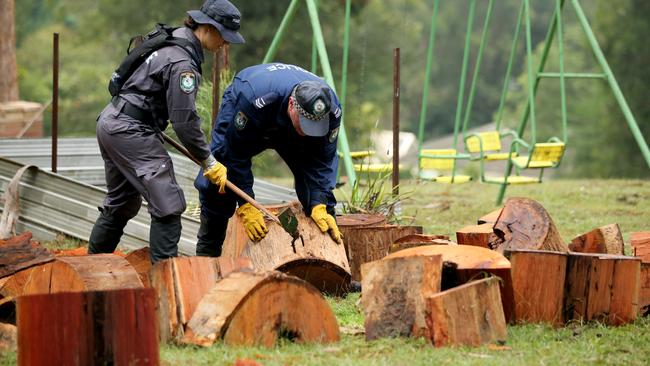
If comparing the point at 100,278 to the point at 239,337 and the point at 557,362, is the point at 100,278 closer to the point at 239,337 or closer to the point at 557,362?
the point at 239,337

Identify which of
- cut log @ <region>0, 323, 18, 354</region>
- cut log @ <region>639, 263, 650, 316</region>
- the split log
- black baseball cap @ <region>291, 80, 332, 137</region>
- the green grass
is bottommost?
cut log @ <region>0, 323, 18, 354</region>

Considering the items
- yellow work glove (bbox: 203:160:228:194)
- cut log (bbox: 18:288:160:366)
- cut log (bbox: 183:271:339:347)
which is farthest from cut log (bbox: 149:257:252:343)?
yellow work glove (bbox: 203:160:228:194)

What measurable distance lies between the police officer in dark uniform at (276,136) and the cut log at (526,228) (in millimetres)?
966

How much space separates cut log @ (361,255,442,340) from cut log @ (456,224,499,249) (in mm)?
1463

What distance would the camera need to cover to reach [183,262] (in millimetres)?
5293

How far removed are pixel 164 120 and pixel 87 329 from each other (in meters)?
2.03

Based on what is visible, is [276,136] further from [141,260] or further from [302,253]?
[141,260]

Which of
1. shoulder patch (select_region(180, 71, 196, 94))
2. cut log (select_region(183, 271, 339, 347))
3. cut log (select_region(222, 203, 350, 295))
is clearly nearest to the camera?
cut log (select_region(183, 271, 339, 347))

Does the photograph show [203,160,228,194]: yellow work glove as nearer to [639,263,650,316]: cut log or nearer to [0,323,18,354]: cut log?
[0,323,18,354]: cut log

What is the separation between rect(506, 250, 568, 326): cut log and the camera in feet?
18.7

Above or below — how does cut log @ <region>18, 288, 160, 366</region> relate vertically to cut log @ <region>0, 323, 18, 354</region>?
above

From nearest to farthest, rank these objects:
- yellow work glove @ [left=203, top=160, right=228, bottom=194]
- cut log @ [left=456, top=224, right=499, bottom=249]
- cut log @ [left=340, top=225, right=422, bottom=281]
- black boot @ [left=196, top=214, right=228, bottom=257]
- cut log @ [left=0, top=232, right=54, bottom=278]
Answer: cut log @ [left=0, top=232, right=54, bottom=278], yellow work glove @ [left=203, top=160, right=228, bottom=194], cut log @ [left=456, top=224, right=499, bottom=249], black boot @ [left=196, top=214, right=228, bottom=257], cut log @ [left=340, top=225, right=422, bottom=281]

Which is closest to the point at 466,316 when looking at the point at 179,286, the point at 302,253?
the point at 179,286

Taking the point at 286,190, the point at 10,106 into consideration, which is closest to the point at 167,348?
the point at 286,190
